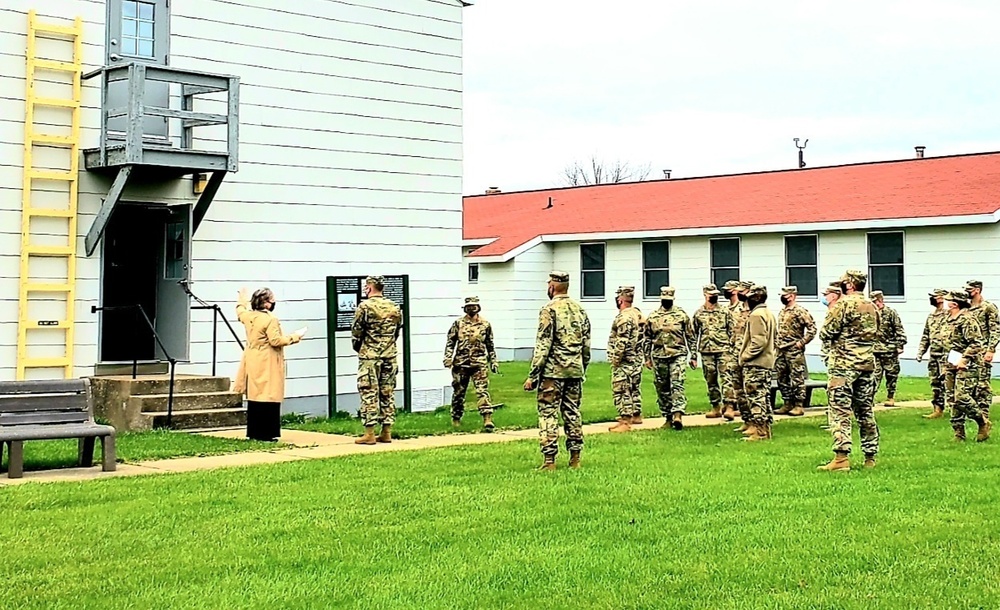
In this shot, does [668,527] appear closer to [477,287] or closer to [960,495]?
[960,495]

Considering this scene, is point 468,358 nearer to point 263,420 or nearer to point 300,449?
point 263,420

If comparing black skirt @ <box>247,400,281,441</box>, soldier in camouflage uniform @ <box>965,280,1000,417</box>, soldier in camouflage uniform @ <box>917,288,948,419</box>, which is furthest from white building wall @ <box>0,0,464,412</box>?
soldier in camouflage uniform @ <box>965,280,1000,417</box>

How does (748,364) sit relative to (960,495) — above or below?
above

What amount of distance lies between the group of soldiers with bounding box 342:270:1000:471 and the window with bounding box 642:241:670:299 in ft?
39.3

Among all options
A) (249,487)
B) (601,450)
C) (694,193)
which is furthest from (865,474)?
(694,193)

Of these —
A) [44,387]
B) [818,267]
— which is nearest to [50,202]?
[44,387]

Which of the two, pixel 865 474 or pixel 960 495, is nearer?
pixel 960 495

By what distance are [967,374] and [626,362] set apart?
169 inches

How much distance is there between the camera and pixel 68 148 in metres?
15.9

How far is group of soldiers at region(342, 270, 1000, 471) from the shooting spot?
12469 millimetres

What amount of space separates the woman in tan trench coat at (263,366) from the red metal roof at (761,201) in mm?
17111

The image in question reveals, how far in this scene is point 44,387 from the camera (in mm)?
12461

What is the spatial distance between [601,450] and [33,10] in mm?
8732

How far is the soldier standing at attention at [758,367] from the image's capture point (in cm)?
1558
